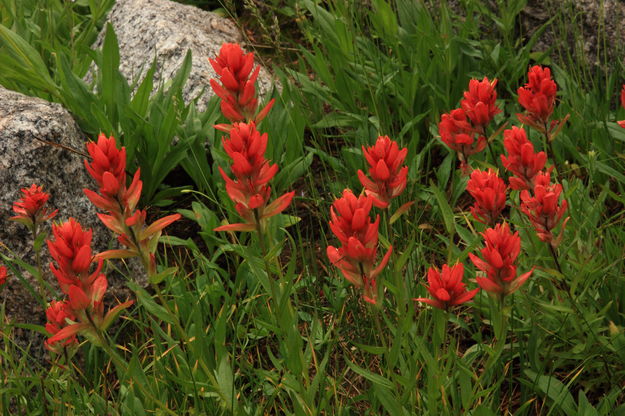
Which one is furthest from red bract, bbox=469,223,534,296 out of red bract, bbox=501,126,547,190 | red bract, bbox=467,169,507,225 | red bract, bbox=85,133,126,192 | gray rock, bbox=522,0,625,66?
gray rock, bbox=522,0,625,66

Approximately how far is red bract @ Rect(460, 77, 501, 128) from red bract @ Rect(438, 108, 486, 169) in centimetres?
2

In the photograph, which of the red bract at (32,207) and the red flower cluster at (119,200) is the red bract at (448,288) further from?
the red bract at (32,207)

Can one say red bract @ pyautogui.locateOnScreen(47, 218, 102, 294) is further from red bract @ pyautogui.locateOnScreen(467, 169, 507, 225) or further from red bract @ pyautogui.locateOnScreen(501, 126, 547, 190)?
red bract @ pyautogui.locateOnScreen(501, 126, 547, 190)

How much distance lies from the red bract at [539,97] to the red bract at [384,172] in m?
0.61

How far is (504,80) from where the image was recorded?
3180mm

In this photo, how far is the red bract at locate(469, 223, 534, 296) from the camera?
1417 mm

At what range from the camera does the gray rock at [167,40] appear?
3482 mm

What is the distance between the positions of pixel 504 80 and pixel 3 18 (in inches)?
106

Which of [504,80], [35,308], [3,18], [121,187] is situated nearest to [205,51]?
[3,18]

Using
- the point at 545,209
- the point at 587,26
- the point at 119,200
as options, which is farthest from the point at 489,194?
the point at 587,26

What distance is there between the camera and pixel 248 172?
1428 millimetres

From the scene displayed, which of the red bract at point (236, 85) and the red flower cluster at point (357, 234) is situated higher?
the red bract at point (236, 85)

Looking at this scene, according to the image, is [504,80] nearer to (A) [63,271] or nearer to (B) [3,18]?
(A) [63,271]

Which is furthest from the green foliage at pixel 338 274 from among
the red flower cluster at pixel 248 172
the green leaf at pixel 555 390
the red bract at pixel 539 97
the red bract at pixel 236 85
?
the red bract at pixel 236 85
